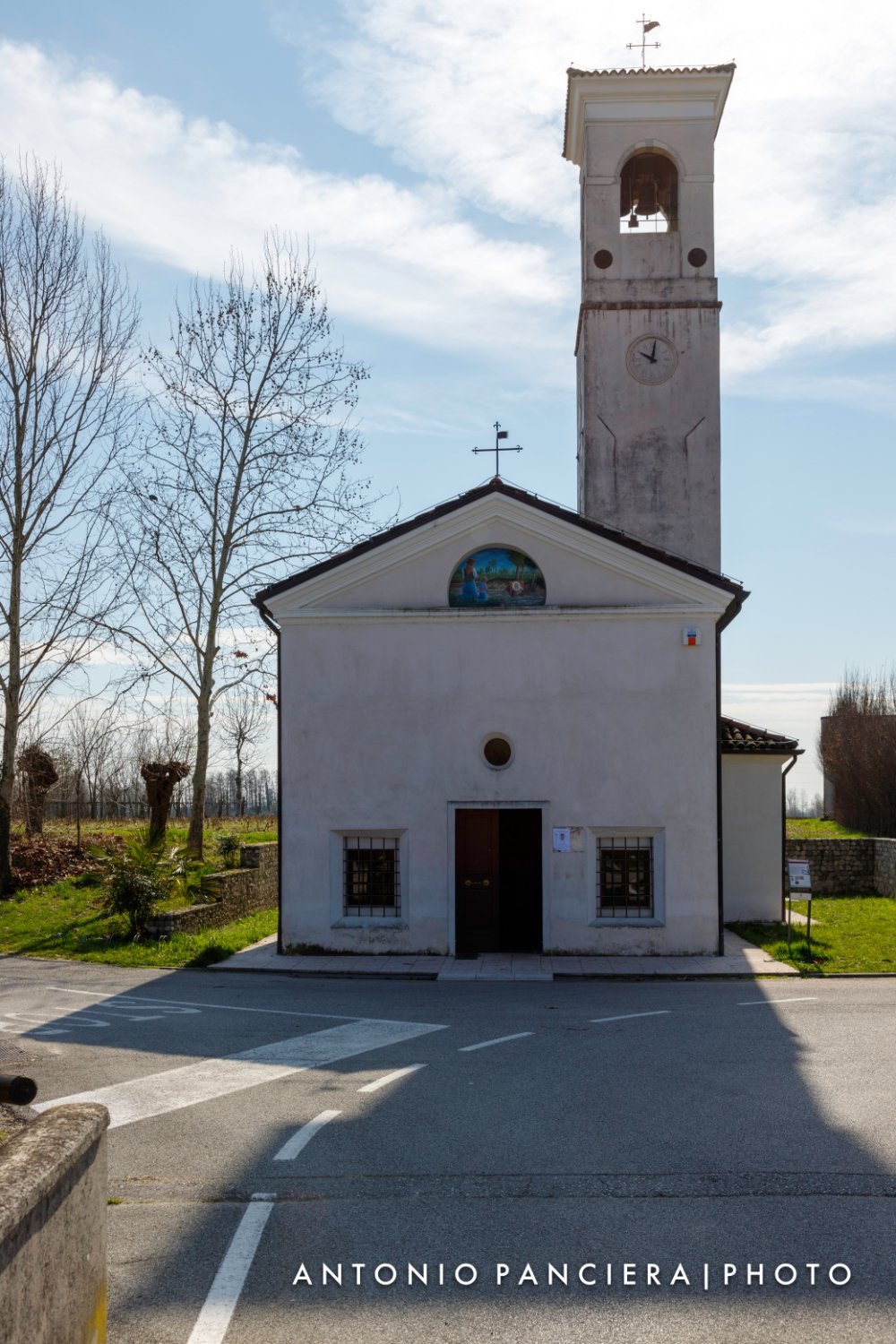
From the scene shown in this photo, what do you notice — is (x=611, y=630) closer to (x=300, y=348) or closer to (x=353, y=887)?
(x=353, y=887)

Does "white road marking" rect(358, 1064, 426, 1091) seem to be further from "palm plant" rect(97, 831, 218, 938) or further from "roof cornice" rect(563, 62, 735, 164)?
"roof cornice" rect(563, 62, 735, 164)

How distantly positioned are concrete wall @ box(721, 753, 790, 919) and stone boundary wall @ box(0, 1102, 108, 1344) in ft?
→ 61.2

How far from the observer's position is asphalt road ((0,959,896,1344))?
514 cm

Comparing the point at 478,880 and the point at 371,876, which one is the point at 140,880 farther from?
the point at 478,880

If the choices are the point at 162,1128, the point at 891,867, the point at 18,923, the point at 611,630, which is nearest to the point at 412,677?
the point at 611,630

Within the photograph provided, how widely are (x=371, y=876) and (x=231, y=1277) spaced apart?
13.1 m

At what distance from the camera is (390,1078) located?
9.77m

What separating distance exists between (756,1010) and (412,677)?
7509 mm

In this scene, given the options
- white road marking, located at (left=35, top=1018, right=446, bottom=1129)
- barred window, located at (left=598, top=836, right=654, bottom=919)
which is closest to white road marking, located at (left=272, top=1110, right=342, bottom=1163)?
white road marking, located at (left=35, top=1018, right=446, bottom=1129)

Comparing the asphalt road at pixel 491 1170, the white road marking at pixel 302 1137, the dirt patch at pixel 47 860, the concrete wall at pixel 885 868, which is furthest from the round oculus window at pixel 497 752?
the concrete wall at pixel 885 868

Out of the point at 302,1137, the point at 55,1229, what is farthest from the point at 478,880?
the point at 55,1229

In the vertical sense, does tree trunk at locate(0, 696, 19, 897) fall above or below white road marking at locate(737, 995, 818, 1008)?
above

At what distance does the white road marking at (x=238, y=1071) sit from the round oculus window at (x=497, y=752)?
6.15m

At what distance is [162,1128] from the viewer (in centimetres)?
815
